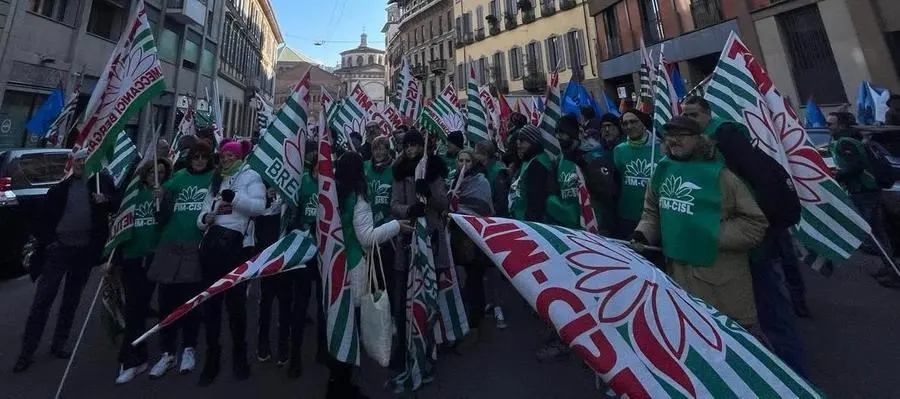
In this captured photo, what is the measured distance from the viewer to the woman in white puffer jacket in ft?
11.4

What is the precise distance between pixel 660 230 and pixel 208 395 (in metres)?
3.67

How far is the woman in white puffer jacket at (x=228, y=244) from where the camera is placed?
347cm

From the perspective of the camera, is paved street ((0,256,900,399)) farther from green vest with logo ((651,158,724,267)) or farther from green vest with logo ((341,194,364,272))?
green vest with logo ((651,158,724,267))

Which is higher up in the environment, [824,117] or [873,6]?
[873,6]

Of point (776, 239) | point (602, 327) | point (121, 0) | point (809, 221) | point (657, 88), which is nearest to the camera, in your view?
point (602, 327)

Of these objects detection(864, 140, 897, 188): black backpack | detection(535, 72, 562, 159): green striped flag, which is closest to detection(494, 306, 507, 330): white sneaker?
detection(535, 72, 562, 159): green striped flag

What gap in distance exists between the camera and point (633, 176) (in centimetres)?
395

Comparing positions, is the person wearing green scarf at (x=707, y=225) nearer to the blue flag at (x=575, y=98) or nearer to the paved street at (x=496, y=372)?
the paved street at (x=496, y=372)

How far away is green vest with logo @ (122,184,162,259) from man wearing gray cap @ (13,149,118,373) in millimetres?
406

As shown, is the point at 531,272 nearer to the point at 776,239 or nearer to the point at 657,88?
the point at 776,239

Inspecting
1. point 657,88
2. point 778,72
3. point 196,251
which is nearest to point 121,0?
point 196,251

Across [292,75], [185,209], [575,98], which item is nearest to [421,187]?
[185,209]

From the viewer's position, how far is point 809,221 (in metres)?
3.11

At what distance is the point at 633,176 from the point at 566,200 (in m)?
0.69
